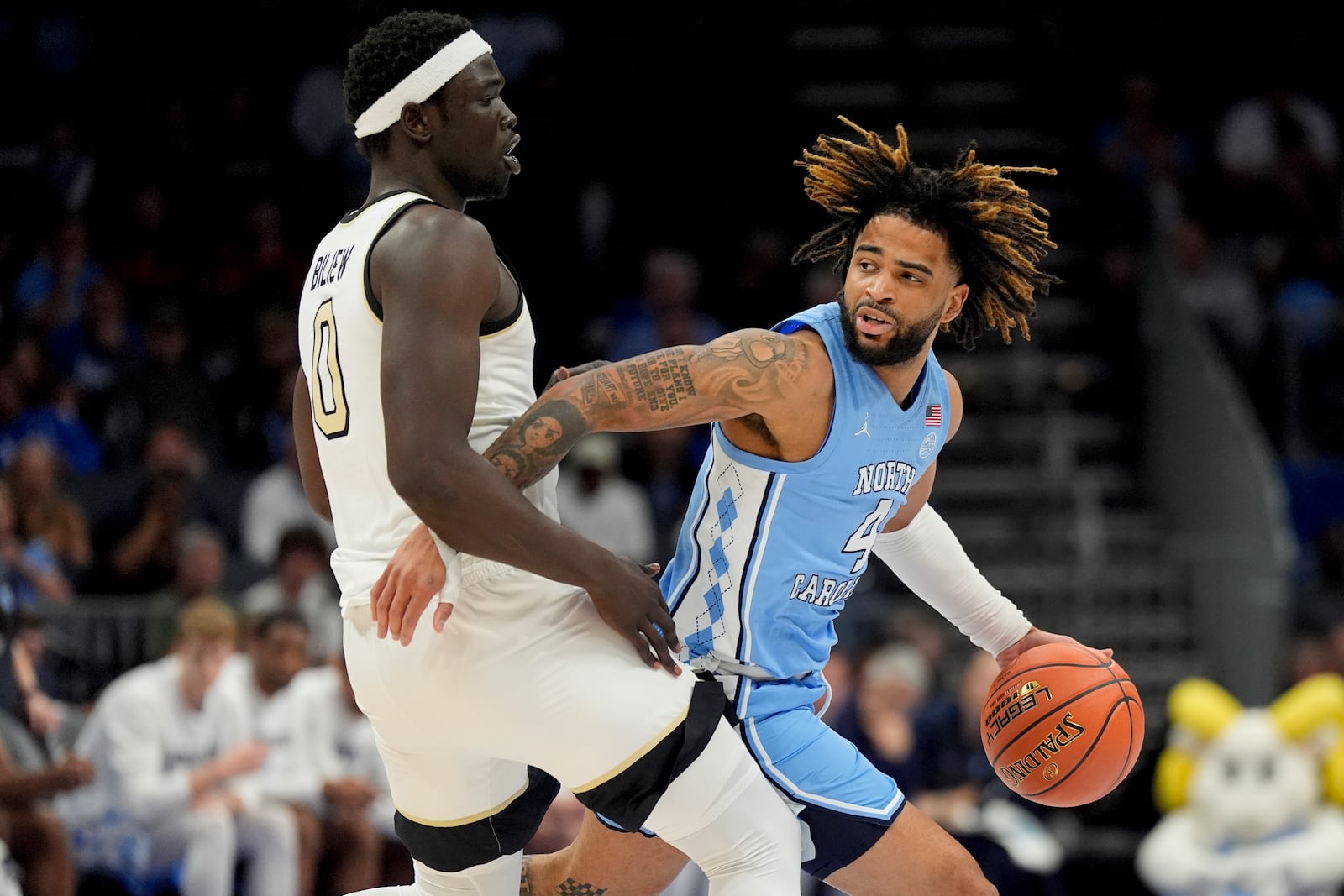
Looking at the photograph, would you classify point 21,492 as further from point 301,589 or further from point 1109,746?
point 1109,746

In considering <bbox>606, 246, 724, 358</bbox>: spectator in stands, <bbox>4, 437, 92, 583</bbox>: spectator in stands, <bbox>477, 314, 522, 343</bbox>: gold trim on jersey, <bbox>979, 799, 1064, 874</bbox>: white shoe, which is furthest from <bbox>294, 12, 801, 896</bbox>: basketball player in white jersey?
<bbox>606, 246, 724, 358</bbox>: spectator in stands

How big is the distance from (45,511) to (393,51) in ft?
17.9

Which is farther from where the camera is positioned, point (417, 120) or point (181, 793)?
point (181, 793)

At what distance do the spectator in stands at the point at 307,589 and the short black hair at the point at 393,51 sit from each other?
4847 millimetres

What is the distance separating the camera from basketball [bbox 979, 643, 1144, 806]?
4.16 metres

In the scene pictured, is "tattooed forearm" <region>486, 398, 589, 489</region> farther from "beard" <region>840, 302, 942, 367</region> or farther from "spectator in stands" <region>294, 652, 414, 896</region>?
"spectator in stands" <region>294, 652, 414, 896</region>

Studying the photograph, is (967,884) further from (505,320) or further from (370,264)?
(370,264)

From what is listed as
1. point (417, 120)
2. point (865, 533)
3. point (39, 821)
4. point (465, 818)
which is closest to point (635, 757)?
point (465, 818)

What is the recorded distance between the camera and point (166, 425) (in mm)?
9062

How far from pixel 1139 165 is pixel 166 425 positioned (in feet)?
22.9

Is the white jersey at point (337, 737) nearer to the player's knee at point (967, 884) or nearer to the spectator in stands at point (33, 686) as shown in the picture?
the spectator in stands at point (33, 686)

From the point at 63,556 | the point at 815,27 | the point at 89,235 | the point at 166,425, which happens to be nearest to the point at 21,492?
the point at 63,556

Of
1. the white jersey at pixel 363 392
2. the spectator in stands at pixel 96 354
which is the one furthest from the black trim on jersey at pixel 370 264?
the spectator in stands at pixel 96 354

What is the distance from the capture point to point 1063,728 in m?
4.16
